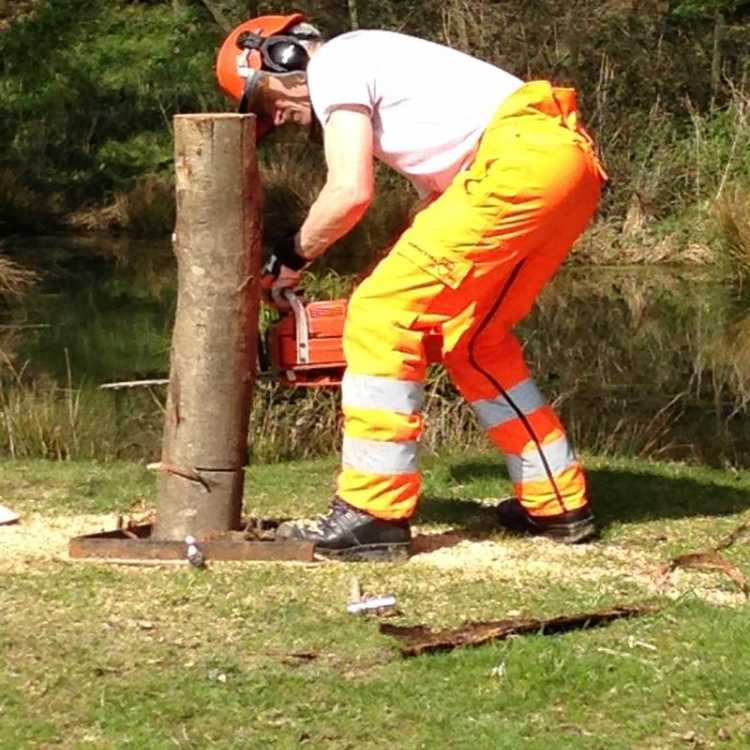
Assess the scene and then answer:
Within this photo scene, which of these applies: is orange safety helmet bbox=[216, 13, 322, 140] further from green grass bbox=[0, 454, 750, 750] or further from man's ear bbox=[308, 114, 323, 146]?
green grass bbox=[0, 454, 750, 750]

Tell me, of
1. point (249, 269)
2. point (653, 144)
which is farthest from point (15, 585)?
point (653, 144)

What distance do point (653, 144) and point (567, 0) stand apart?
1.98m

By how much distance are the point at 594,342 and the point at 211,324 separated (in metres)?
8.81

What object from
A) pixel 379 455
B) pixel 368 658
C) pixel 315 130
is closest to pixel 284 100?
pixel 315 130

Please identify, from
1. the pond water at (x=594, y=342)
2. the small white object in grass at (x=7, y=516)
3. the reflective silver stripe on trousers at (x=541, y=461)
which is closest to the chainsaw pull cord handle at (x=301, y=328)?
the reflective silver stripe on trousers at (x=541, y=461)

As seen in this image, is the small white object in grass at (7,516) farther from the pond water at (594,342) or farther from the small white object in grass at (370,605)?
the pond water at (594,342)

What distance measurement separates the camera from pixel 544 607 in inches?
200

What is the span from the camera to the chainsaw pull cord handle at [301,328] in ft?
18.4

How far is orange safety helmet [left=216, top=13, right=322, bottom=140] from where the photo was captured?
18.3 feet

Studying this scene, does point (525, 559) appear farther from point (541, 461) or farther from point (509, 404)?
point (509, 404)

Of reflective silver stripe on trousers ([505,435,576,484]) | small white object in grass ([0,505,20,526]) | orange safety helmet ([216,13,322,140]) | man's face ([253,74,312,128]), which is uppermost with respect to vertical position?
orange safety helmet ([216,13,322,140])

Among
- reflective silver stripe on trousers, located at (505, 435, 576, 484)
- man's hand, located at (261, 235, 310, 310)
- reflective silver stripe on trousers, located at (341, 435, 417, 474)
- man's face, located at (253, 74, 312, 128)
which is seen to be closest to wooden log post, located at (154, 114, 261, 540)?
man's hand, located at (261, 235, 310, 310)

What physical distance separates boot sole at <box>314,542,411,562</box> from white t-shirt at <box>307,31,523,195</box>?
4.04 ft

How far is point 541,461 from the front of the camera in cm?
582
